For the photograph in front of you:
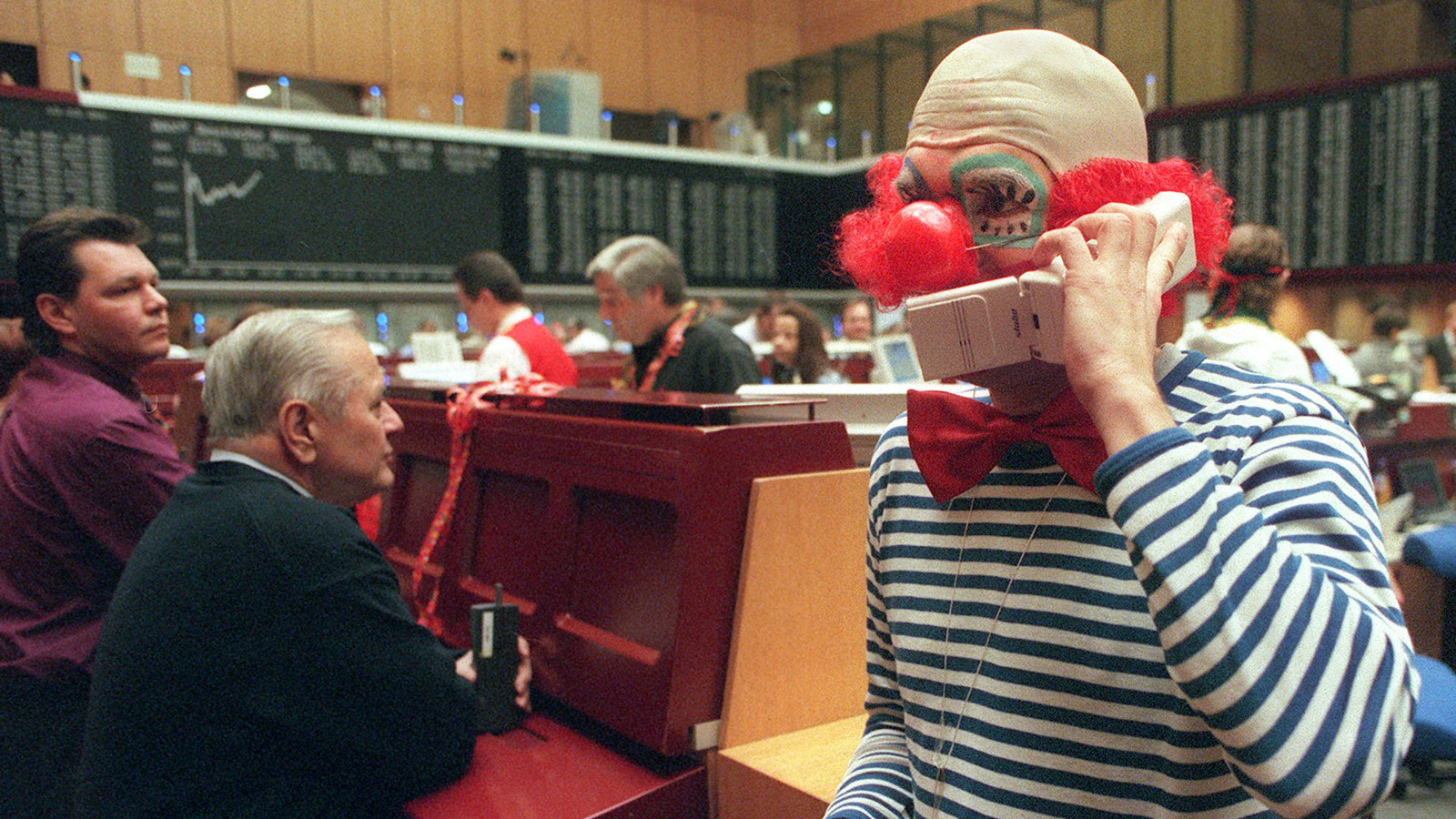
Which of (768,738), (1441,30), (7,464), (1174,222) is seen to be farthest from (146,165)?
(1441,30)

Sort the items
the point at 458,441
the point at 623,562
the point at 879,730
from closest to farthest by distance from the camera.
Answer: the point at 879,730 → the point at 623,562 → the point at 458,441

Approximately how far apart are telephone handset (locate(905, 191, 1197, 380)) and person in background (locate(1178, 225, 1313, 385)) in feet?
8.18

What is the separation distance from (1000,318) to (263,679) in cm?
126

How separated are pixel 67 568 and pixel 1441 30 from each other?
863 cm

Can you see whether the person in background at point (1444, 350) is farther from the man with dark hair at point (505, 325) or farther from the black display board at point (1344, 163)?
the man with dark hair at point (505, 325)

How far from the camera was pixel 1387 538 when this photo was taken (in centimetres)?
422

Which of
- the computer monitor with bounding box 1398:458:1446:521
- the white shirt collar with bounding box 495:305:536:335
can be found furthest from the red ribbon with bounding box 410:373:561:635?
the computer monitor with bounding box 1398:458:1446:521

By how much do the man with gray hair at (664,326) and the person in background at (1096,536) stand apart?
2.57 metres

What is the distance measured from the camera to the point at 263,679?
1532mm

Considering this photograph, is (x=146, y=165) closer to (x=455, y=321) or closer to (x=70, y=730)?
(x=455, y=321)

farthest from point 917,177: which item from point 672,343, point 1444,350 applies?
point 1444,350

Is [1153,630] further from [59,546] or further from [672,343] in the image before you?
[672,343]

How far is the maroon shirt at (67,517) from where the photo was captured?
2.05m

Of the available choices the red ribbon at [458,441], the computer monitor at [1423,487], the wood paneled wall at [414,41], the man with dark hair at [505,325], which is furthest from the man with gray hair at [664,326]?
the computer monitor at [1423,487]
